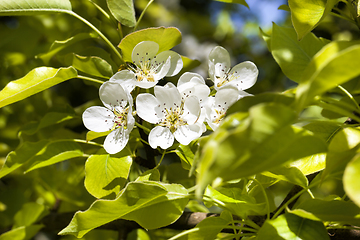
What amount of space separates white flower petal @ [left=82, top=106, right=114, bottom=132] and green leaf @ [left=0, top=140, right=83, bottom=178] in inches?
5.6

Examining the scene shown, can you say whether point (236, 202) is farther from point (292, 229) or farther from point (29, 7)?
point (29, 7)

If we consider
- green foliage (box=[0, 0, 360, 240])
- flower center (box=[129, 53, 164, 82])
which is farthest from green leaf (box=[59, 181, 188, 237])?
flower center (box=[129, 53, 164, 82])

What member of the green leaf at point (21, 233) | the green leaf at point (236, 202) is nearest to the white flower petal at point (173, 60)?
the green leaf at point (236, 202)

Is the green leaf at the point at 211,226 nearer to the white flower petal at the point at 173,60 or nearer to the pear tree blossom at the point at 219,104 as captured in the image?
the pear tree blossom at the point at 219,104

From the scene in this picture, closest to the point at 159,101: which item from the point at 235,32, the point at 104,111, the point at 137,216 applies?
the point at 104,111

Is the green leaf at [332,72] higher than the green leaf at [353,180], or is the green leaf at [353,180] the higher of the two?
the green leaf at [332,72]

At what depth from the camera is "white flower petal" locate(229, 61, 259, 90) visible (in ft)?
2.82

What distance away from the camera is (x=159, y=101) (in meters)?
0.75

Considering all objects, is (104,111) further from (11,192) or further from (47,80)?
(11,192)

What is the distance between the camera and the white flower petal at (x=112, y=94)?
758mm

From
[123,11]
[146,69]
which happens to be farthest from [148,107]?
[123,11]

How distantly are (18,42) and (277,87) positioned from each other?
180 cm

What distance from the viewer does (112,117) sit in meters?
0.82

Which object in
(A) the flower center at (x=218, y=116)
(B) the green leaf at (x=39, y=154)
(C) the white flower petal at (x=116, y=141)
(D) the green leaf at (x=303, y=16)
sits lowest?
(B) the green leaf at (x=39, y=154)
